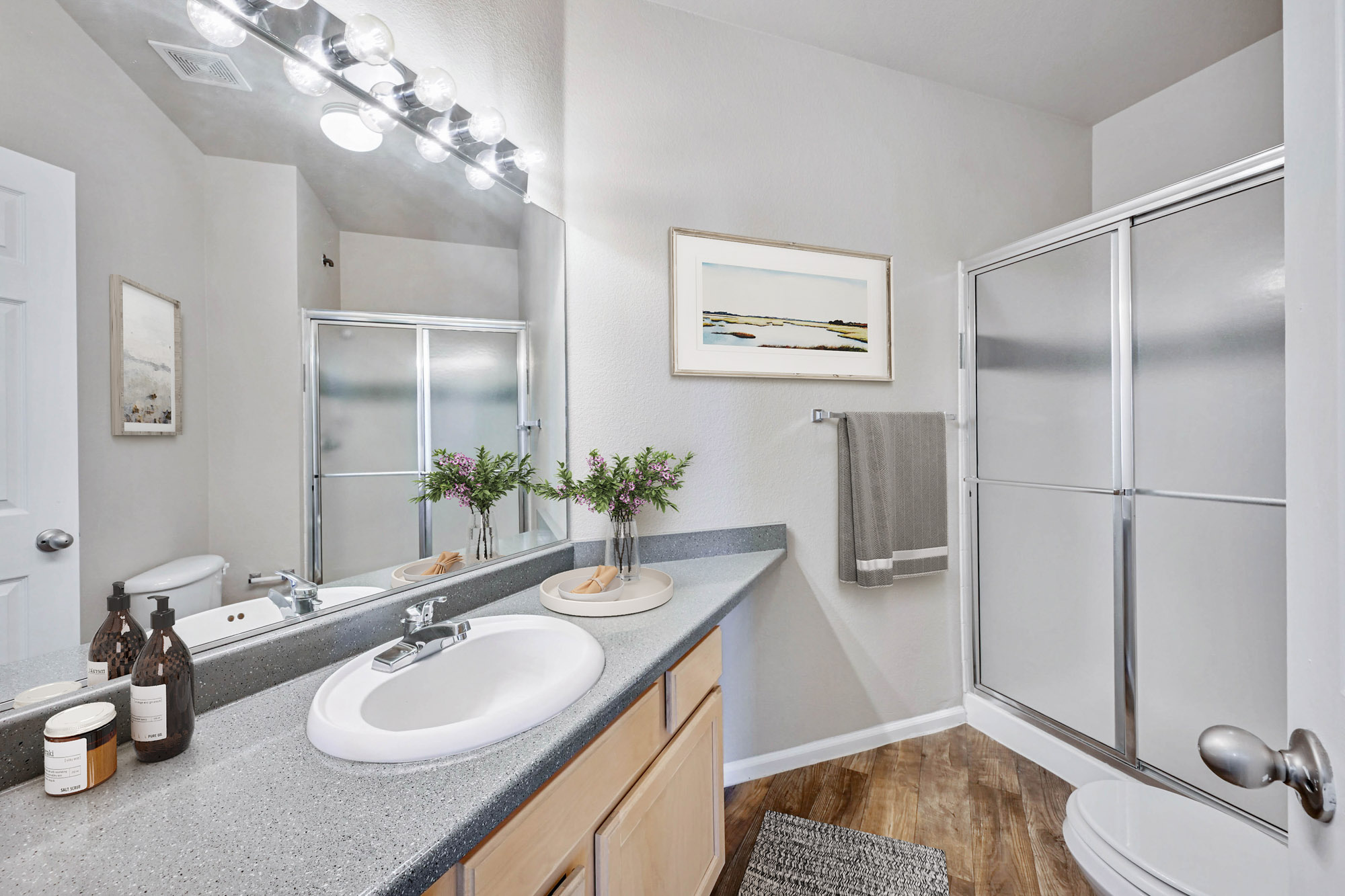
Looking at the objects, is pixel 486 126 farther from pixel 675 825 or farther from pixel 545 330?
pixel 675 825

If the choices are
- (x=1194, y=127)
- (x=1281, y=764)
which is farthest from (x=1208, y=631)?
(x=1194, y=127)

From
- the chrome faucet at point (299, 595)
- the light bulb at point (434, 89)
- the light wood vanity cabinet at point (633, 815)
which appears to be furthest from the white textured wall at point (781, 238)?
the chrome faucet at point (299, 595)

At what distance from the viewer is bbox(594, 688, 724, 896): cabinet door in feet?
3.17

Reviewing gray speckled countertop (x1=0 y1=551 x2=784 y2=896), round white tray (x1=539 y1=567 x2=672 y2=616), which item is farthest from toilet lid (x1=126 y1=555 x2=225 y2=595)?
round white tray (x1=539 y1=567 x2=672 y2=616)

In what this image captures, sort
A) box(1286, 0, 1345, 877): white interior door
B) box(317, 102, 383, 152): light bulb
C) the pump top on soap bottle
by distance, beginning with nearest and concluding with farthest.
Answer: box(1286, 0, 1345, 877): white interior door, the pump top on soap bottle, box(317, 102, 383, 152): light bulb

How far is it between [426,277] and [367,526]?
557mm

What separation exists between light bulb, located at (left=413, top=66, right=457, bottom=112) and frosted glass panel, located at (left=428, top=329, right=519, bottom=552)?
0.51m

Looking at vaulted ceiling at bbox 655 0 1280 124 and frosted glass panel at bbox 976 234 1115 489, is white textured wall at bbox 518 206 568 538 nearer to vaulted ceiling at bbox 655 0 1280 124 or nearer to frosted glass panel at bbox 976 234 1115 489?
vaulted ceiling at bbox 655 0 1280 124

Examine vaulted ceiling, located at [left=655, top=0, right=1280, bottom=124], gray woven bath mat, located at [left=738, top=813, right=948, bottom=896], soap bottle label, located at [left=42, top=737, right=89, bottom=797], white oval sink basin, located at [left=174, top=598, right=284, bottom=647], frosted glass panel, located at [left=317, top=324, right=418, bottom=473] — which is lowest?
gray woven bath mat, located at [left=738, top=813, right=948, bottom=896]

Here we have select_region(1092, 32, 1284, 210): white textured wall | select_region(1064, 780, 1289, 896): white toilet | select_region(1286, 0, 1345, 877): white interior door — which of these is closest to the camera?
select_region(1286, 0, 1345, 877): white interior door

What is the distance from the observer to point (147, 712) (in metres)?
0.73

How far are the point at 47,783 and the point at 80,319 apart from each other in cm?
56

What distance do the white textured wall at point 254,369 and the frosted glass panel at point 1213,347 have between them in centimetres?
217

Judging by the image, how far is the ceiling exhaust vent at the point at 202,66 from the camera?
85 cm
